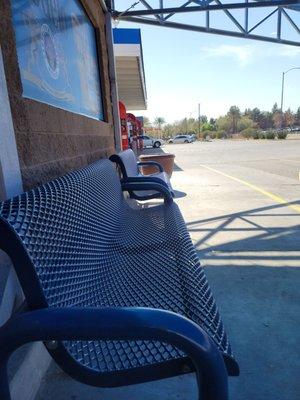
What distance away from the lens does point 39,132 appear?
2.10 m

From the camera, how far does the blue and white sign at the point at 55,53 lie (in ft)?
6.77

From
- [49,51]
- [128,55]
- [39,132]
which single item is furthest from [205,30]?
[39,132]

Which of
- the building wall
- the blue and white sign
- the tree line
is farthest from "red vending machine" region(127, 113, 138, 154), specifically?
the tree line

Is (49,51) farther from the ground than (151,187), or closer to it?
farther from the ground

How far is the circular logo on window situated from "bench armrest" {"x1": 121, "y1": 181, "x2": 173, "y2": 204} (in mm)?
1314

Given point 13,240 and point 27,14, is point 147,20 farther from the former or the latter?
point 13,240

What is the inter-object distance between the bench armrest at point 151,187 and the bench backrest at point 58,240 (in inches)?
43.7

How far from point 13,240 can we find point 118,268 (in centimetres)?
88

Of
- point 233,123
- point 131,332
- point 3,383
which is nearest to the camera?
point 131,332

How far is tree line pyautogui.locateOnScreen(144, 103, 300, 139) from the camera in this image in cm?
9131

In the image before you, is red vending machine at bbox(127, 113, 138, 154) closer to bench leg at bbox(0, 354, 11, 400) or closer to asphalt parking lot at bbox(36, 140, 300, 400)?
asphalt parking lot at bbox(36, 140, 300, 400)

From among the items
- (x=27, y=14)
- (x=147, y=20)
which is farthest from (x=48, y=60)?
(x=147, y=20)

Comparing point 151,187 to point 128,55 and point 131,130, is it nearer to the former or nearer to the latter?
point 128,55

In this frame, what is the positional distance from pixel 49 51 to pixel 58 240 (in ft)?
5.71
